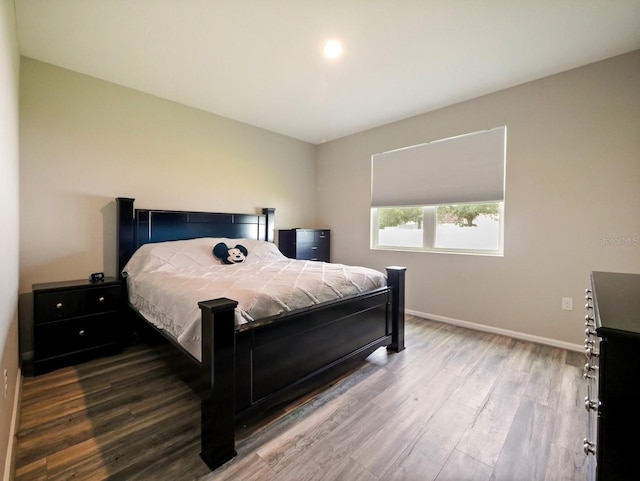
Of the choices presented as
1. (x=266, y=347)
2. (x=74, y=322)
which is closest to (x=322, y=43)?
(x=266, y=347)

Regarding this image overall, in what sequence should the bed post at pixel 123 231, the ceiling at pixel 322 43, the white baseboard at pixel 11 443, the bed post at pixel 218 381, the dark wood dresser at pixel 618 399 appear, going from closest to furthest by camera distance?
the dark wood dresser at pixel 618 399, the white baseboard at pixel 11 443, the bed post at pixel 218 381, the ceiling at pixel 322 43, the bed post at pixel 123 231

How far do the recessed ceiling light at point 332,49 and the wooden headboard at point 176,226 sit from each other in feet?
7.18

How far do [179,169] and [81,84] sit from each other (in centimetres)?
110

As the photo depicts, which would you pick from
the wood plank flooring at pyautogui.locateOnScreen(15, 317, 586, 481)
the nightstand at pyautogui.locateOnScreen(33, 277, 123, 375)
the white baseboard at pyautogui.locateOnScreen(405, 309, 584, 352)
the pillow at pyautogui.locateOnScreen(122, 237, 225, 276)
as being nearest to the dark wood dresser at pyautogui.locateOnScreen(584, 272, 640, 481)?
the wood plank flooring at pyautogui.locateOnScreen(15, 317, 586, 481)

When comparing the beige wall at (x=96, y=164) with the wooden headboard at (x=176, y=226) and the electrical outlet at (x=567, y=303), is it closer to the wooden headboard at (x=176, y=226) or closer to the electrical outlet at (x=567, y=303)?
the wooden headboard at (x=176, y=226)

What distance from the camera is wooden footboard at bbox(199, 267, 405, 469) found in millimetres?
1328

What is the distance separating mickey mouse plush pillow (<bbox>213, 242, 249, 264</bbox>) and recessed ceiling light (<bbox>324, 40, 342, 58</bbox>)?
2.10 meters

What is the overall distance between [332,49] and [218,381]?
2504 millimetres

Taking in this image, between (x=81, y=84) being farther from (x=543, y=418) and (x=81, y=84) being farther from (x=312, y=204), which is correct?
(x=543, y=418)

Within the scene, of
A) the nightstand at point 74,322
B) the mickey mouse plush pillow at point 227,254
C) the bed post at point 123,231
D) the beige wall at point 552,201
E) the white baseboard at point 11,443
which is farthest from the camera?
the mickey mouse plush pillow at point 227,254

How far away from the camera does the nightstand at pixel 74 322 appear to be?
7.13 ft

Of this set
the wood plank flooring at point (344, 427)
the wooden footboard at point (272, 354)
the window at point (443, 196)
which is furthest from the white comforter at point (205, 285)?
the window at point (443, 196)

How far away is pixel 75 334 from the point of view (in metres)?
2.32

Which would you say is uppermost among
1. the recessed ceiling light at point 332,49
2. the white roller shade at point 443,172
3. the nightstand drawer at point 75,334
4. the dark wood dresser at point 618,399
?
the recessed ceiling light at point 332,49
